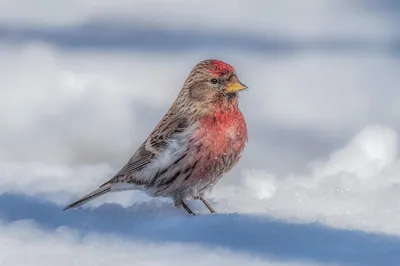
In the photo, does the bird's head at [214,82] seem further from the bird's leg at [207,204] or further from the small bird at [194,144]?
the bird's leg at [207,204]

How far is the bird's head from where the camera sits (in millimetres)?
4605

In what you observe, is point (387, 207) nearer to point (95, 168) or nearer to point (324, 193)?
point (324, 193)

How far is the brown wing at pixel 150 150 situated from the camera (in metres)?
4.71

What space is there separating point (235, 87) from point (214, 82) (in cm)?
10

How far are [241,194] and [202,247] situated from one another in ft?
3.49

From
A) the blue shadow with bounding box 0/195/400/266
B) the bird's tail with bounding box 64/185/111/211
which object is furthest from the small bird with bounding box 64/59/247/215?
the blue shadow with bounding box 0/195/400/266

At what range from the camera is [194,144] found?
14.9ft

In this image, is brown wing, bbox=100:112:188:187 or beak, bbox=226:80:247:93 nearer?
beak, bbox=226:80:247:93

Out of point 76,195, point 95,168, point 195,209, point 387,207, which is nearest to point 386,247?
point 387,207

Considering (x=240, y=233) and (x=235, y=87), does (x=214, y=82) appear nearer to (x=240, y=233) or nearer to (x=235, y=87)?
(x=235, y=87)

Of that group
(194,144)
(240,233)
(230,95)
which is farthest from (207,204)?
(240,233)

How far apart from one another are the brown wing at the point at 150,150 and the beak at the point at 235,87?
0.23 meters

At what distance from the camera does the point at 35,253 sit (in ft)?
13.0

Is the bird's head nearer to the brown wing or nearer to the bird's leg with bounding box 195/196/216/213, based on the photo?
the brown wing
